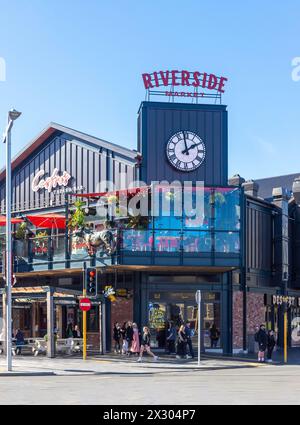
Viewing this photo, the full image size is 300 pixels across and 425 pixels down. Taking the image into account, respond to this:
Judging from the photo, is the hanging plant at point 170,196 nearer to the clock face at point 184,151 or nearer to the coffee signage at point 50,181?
the clock face at point 184,151

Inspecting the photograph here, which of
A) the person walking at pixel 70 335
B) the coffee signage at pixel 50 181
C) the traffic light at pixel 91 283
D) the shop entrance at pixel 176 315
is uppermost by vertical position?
the coffee signage at pixel 50 181

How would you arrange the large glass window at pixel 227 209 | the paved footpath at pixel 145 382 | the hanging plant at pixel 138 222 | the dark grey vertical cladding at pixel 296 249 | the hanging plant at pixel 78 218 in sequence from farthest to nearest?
the dark grey vertical cladding at pixel 296 249 → the hanging plant at pixel 78 218 → the large glass window at pixel 227 209 → the hanging plant at pixel 138 222 → the paved footpath at pixel 145 382

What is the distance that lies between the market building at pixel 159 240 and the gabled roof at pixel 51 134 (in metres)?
0.08

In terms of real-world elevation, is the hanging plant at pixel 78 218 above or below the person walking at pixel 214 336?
above

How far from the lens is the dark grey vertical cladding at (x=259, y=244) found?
38.2 m

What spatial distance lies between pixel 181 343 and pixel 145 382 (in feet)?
35.6

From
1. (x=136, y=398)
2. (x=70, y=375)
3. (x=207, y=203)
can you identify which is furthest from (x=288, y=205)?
(x=136, y=398)

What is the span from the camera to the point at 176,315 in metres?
35.7

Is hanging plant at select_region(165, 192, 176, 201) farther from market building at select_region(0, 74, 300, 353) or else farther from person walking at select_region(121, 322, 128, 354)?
person walking at select_region(121, 322, 128, 354)

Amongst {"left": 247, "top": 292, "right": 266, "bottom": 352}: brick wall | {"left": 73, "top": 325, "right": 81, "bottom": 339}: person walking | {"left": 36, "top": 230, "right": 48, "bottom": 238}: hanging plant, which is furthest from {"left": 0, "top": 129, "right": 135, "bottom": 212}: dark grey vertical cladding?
{"left": 247, "top": 292, "right": 266, "bottom": 352}: brick wall

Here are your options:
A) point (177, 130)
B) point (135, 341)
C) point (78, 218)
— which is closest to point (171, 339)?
point (135, 341)

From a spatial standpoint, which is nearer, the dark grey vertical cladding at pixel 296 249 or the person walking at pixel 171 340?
the person walking at pixel 171 340

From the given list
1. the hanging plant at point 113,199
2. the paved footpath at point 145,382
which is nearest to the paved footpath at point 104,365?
the paved footpath at point 145,382

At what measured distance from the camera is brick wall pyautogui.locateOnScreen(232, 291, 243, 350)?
36.2 m
